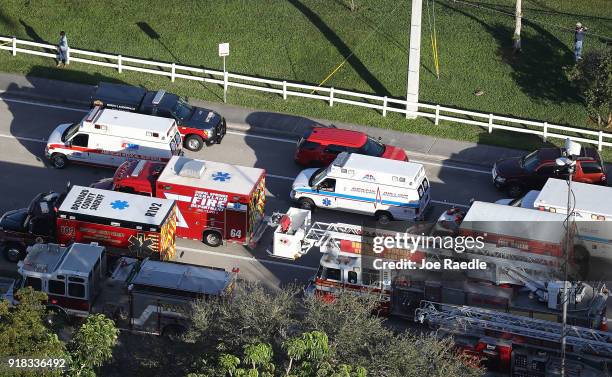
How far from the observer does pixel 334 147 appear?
41.4m

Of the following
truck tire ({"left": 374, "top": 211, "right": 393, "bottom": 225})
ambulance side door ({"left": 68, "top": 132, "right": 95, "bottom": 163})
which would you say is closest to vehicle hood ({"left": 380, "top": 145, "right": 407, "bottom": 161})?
truck tire ({"left": 374, "top": 211, "right": 393, "bottom": 225})

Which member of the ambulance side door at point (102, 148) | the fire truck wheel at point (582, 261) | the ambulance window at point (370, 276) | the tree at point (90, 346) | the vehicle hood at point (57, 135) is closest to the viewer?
the tree at point (90, 346)

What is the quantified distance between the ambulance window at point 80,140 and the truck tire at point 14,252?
611 centimetres

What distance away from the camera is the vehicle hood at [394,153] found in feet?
136

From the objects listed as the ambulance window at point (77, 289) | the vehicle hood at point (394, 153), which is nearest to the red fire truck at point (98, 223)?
the ambulance window at point (77, 289)

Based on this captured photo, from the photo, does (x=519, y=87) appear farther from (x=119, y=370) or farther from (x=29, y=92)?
(x=119, y=370)

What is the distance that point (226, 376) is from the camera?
2664 cm

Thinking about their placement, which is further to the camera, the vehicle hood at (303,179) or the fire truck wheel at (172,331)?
the vehicle hood at (303,179)

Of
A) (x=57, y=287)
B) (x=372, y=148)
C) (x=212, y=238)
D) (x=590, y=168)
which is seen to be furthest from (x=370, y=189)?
(x=57, y=287)

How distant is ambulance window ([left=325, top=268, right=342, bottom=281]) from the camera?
3375cm

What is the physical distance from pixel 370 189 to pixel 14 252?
1135cm

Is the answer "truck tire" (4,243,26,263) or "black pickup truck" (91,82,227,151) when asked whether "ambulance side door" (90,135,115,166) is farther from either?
"truck tire" (4,243,26,263)

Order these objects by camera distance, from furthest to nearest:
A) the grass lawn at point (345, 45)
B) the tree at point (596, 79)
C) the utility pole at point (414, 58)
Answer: the grass lawn at point (345, 45) → the tree at point (596, 79) → the utility pole at point (414, 58)

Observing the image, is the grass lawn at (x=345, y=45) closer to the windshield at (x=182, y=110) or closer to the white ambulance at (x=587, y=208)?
the windshield at (x=182, y=110)
